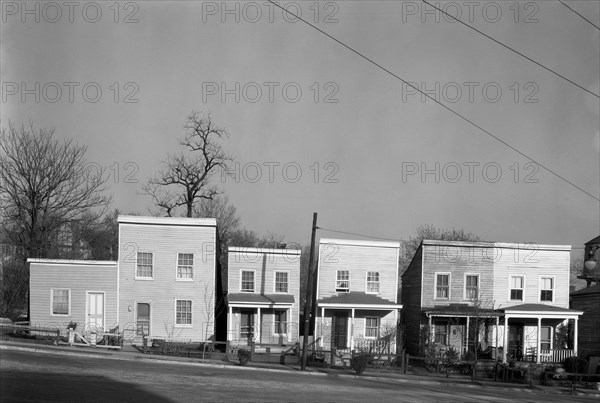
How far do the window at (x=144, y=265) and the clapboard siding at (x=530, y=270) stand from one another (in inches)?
844

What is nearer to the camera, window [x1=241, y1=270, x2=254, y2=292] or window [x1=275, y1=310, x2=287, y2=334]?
window [x1=275, y1=310, x2=287, y2=334]

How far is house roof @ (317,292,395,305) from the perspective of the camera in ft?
145

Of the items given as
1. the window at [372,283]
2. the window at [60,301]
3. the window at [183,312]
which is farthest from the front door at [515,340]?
the window at [60,301]

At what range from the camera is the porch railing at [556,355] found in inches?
1758

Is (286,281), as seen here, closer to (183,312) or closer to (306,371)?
(183,312)

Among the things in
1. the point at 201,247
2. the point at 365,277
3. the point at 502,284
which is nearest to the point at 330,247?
the point at 365,277

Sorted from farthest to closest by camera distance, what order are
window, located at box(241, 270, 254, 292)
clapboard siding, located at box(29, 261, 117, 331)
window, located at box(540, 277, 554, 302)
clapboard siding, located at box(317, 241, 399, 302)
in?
window, located at box(540, 277, 554, 302), clapboard siding, located at box(317, 241, 399, 302), window, located at box(241, 270, 254, 292), clapboard siding, located at box(29, 261, 117, 331)

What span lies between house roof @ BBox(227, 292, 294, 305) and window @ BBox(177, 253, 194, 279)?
8.87 ft

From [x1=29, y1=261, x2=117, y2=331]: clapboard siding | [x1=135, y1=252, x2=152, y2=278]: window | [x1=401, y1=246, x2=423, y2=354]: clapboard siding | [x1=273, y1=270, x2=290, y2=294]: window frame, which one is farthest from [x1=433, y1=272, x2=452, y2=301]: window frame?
[x1=29, y1=261, x2=117, y2=331]: clapboard siding

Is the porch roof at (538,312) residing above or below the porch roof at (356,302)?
below

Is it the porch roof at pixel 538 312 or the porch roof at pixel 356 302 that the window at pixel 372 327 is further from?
the porch roof at pixel 538 312

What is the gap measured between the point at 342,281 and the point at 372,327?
3.40 meters

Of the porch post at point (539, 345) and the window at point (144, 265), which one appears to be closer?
the window at point (144, 265)

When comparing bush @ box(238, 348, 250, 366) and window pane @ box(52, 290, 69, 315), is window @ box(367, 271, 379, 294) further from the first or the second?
window pane @ box(52, 290, 69, 315)
